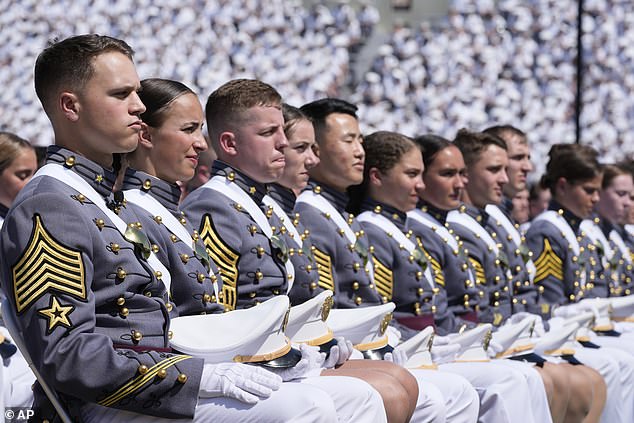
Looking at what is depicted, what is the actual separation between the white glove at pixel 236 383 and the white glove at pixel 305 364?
350 millimetres

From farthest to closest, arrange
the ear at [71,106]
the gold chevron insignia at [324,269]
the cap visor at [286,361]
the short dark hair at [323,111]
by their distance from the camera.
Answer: the short dark hair at [323,111]
the gold chevron insignia at [324,269]
the cap visor at [286,361]
the ear at [71,106]

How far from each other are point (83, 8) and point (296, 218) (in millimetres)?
17269

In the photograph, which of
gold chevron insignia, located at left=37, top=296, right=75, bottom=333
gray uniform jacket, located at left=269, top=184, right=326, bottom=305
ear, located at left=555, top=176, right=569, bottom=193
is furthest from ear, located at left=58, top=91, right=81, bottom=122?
ear, located at left=555, top=176, right=569, bottom=193

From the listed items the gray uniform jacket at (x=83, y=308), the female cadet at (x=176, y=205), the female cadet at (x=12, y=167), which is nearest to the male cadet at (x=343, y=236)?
the female cadet at (x=176, y=205)

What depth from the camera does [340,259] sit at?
5.60 m

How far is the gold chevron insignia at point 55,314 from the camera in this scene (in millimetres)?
3334

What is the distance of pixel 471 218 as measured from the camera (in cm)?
698

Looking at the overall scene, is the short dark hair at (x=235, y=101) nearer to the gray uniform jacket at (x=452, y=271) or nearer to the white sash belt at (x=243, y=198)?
the white sash belt at (x=243, y=198)

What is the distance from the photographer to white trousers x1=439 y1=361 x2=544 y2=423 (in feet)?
18.2

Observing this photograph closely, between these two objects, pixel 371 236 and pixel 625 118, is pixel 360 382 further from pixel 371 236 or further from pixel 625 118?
pixel 625 118

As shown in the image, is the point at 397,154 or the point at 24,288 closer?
the point at 24,288

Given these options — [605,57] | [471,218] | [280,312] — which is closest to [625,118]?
[605,57]

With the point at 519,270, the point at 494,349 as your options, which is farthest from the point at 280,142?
the point at 519,270

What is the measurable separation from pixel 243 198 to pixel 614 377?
2789mm
